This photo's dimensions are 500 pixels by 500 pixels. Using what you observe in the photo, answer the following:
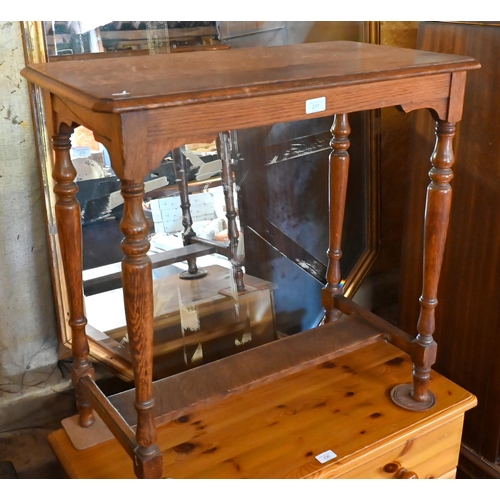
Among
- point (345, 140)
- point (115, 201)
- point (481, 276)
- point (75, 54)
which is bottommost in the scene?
point (481, 276)

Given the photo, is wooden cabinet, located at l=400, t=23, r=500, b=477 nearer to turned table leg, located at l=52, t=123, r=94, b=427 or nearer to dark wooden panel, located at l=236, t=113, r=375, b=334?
dark wooden panel, located at l=236, t=113, r=375, b=334

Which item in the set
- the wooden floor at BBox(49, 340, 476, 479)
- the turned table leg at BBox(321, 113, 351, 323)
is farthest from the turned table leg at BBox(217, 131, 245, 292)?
the wooden floor at BBox(49, 340, 476, 479)

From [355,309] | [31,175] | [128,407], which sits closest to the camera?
[128,407]

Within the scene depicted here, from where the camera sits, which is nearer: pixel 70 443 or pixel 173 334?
pixel 70 443

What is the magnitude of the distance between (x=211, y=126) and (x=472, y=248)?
932 millimetres

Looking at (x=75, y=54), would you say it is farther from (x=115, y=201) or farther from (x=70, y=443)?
(x=70, y=443)

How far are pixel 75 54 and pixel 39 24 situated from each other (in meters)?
0.10

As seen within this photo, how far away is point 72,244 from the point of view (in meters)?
1.40

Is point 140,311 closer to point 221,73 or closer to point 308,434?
point 221,73

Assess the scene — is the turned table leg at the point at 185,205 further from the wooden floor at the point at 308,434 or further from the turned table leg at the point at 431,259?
the turned table leg at the point at 431,259

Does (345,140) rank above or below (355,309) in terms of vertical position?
above

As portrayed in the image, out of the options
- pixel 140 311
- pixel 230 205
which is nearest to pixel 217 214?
pixel 230 205

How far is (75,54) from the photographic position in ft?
5.05

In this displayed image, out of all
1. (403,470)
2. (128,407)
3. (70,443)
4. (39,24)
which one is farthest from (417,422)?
(39,24)
